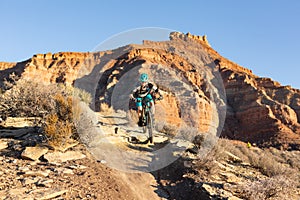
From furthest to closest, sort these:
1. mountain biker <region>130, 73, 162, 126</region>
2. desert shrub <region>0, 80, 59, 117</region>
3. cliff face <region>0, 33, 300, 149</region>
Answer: cliff face <region>0, 33, 300, 149</region> → desert shrub <region>0, 80, 59, 117</region> → mountain biker <region>130, 73, 162, 126</region>

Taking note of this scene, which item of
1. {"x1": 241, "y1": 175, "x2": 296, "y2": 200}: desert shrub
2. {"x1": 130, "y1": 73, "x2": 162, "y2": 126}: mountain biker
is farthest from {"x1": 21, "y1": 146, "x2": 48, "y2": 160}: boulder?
{"x1": 241, "y1": 175, "x2": 296, "y2": 200}: desert shrub

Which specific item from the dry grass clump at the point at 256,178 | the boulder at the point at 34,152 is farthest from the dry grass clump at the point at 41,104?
the dry grass clump at the point at 256,178

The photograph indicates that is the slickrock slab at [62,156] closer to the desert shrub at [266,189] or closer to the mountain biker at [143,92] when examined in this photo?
the mountain biker at [143,92]

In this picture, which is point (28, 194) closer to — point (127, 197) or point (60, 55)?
point (127, 197)

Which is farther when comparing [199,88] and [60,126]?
[199,88]

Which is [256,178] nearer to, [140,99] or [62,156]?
[140,99]

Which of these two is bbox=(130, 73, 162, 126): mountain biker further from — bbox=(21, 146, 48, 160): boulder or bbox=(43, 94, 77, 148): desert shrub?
bbox=(21, 146, 48, 160): boulder

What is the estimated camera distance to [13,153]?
759cm

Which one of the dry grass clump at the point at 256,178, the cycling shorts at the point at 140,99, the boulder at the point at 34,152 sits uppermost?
the cycling shorts at the point at 140,99

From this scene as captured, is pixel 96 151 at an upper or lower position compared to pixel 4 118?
lower

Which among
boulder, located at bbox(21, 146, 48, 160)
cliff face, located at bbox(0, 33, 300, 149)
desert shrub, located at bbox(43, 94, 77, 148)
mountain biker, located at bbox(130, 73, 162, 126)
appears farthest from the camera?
cliff face, located at bbox(0, 33, 300, 149)

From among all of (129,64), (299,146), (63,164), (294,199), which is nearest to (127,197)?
(63,164)

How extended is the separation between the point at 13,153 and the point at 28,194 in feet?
9.01

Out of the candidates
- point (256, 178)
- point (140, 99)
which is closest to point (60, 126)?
point (140, 99)
